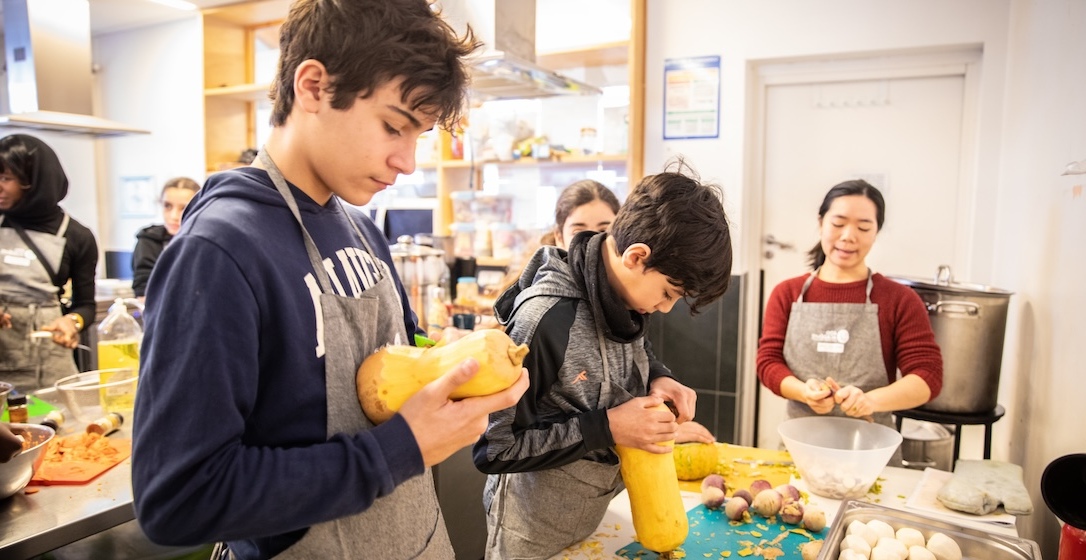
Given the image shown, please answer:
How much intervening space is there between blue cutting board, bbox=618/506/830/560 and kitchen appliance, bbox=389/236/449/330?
190 centimetres

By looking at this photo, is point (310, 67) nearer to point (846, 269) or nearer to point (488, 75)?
point (846, 269)

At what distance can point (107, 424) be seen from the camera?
1680mm

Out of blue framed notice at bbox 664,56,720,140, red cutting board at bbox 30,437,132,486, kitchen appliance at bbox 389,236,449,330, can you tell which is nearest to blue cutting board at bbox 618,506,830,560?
red cutting board at bbox 30,437,132,486

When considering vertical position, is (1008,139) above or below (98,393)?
above

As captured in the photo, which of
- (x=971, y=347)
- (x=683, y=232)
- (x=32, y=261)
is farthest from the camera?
(x=32, y=261)

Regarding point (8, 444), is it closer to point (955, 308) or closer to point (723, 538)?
point (723, 538)

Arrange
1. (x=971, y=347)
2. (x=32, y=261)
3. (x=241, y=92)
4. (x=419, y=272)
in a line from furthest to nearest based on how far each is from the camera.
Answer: (x=241, y=92) → (x=419, y=272) → (x=32, y=261) → (x=971, y=347)

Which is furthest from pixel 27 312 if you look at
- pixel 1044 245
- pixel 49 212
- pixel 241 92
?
pixel 1044 245

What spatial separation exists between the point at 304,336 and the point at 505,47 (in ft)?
7.36

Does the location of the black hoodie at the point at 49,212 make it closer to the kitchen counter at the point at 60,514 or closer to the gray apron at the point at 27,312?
the gray apron at the point at 27,312

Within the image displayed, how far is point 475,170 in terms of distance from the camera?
4051 mm

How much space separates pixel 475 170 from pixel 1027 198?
2.68 metres

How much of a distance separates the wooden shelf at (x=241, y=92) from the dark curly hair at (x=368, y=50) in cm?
368

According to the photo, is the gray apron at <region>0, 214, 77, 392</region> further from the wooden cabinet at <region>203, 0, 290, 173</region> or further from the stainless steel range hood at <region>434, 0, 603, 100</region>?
the stainless steel range hood at <region>434, 0, 603, 100</region>
